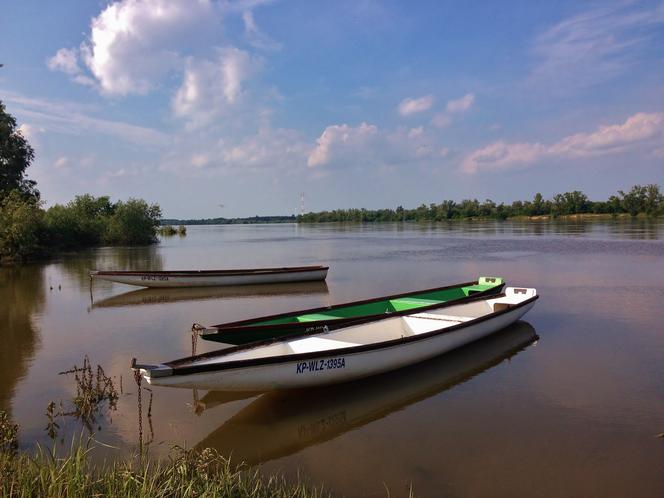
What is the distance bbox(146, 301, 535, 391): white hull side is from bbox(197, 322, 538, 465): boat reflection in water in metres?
0.27

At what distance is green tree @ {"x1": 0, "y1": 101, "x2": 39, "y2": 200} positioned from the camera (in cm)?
4216

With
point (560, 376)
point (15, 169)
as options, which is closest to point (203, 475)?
point (560, 376)

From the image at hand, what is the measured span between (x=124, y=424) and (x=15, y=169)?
4577 centimetres

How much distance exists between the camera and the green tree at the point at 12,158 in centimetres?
4216

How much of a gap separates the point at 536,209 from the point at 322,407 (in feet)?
421

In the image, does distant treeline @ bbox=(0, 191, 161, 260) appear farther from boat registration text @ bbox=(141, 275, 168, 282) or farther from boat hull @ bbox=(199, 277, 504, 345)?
boat hull @ bbox=(199, 277, 504, 345)

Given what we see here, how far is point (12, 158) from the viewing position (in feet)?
143

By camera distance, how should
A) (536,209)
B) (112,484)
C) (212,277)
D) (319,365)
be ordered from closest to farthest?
(112,484)
(319,365)
(212,277)
(536,209)

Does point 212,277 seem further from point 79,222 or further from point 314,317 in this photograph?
point 79,222

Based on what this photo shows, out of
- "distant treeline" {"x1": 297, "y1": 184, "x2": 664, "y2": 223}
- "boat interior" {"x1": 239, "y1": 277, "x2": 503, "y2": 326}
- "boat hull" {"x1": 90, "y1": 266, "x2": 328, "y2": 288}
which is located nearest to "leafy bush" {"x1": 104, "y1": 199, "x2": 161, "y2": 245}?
"boat hull" {"x1": 90, "y1": 266, "x2": 328, "y2": 288}

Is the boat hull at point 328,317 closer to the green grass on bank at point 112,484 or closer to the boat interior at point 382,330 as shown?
the boat interior at point 382,330

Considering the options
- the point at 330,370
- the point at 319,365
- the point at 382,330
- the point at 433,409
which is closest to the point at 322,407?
the point at 330,370

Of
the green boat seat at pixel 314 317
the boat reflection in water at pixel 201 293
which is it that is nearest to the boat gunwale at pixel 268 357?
the green boat seat at pixel 314 317

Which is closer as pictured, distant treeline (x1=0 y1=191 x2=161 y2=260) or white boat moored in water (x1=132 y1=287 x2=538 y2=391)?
white boat moored in water (x1=132 y1=287 x2=538 y2=391)
